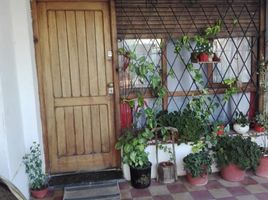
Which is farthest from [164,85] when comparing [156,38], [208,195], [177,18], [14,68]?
[14,68]

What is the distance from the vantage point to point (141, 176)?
310cm

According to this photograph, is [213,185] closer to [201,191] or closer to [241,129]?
[201,191]

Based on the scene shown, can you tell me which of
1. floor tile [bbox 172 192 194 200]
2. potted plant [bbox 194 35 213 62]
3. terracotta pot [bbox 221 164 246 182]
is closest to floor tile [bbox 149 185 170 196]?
floor tile [bbox 172 192 194 200]

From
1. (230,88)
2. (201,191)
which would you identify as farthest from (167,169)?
(230,88)

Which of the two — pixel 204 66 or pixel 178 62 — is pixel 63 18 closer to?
pixel 178 62

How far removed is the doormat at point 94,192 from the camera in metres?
2.92

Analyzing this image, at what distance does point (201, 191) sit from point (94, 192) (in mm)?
1091

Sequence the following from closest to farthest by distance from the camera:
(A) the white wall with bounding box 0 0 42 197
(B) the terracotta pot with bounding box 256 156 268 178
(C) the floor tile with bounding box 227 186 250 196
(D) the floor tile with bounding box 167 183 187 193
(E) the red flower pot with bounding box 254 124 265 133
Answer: (A) the white wall with bounding box 0 0 42 197 → (C) the floor tile with bounding box 227 186 250 196 → (D) the floor tile with bounding box 167 183 187 193 → (B) the terracotta pot with bounding box 256 156 268 178 → (E) the red flower pot with bounding box 254 124 265 133

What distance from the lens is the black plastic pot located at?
3.09 m

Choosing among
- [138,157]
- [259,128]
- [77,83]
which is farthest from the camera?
[259,128]

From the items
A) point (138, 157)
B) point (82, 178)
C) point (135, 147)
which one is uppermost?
point (135, 147)

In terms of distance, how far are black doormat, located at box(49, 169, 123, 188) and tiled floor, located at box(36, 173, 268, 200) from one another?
Result: 0.11 m

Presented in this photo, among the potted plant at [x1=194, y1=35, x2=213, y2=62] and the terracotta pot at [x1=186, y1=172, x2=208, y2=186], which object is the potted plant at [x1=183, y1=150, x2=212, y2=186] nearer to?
the terracotta pot at [x1=186, y1=172, x2=208, y2=186]

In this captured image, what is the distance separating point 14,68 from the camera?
288 cm
